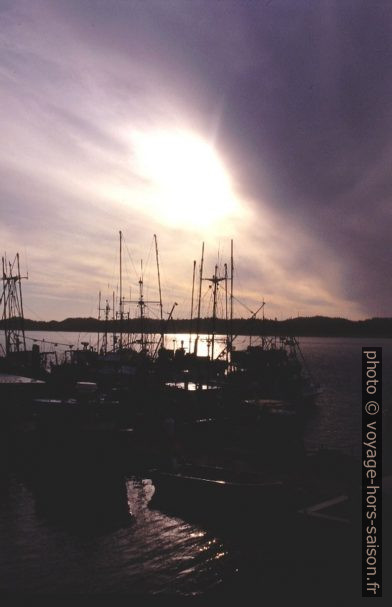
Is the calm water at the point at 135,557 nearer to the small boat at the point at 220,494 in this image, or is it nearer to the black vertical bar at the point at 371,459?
the small boat at the point at 220,494

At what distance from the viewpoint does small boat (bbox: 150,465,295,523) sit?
2270 centimetres

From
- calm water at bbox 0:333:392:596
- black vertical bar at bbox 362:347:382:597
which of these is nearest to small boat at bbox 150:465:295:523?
calm water at bbox 0:333:392:596

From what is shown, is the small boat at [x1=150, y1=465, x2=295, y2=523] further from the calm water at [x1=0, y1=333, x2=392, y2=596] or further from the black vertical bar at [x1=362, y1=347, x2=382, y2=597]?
the black vertical bar at [x1=362, y1=347, x2=382, y2=597]

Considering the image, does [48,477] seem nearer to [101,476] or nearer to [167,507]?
[101,476]

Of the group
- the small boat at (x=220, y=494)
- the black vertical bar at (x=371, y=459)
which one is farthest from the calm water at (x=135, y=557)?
the black vertical bar at (x=371, y=459)

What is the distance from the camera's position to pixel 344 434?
5119cm

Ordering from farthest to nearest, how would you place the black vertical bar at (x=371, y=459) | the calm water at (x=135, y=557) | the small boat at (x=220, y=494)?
1. the small boat at (x=220, y=494)
2. the calm water at (x=135, y=557)
3. the black vertical bar at (x=371, y=459)

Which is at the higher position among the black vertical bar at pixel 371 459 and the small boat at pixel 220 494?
the black vertical bar at pixel 371 459

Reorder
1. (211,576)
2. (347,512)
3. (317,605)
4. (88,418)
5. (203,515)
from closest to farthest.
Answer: (317,605) < (211,576) < (347,512) < (203,515) < (88,418)

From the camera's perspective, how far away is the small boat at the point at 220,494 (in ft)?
74.5

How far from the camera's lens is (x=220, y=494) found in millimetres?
23750

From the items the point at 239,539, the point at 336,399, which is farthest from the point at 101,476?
the point at 336,399

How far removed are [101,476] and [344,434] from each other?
28195 millimetres

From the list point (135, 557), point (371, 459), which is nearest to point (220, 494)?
point (135, 557)
